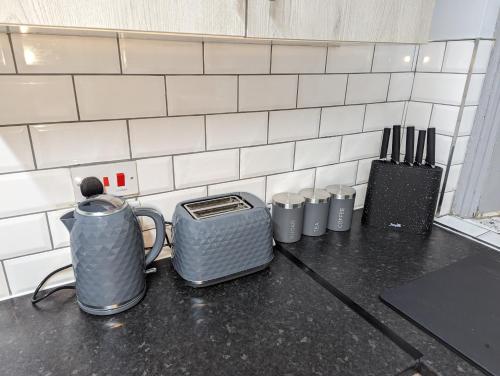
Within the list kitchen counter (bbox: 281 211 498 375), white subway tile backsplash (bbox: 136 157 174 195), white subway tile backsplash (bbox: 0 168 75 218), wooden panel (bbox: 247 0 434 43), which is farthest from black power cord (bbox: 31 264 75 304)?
wooden panel (bbox: 247 0 434 43)

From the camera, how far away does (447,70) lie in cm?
115

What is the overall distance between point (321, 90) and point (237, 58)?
306 millimetres

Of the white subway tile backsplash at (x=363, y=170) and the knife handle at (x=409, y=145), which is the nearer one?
the knife handle at (x=409, y=145)

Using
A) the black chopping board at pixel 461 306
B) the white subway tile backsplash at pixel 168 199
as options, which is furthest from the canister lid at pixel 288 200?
the black chopping board at pixel 461 306

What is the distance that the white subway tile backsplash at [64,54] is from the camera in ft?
2.25

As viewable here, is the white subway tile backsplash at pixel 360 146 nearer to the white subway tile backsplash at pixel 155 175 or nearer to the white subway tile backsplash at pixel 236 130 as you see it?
the white subway tile backsplash at pixel 236 130

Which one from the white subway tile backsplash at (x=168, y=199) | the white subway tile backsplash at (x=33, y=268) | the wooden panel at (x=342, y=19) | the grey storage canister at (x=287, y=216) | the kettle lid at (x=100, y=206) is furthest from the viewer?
the grey storage canister at (x=287, y=216)

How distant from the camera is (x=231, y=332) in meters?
0.74

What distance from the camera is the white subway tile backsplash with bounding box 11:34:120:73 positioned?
0.69 m

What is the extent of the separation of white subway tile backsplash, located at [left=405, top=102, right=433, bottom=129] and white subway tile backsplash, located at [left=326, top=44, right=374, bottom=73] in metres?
0.25

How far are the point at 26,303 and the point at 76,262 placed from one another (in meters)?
0.21

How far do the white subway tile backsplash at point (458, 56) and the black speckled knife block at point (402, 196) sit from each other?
33cm

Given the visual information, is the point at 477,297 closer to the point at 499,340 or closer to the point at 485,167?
the point at 499,340

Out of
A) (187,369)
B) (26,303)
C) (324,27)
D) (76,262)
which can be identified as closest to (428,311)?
(187,369)
